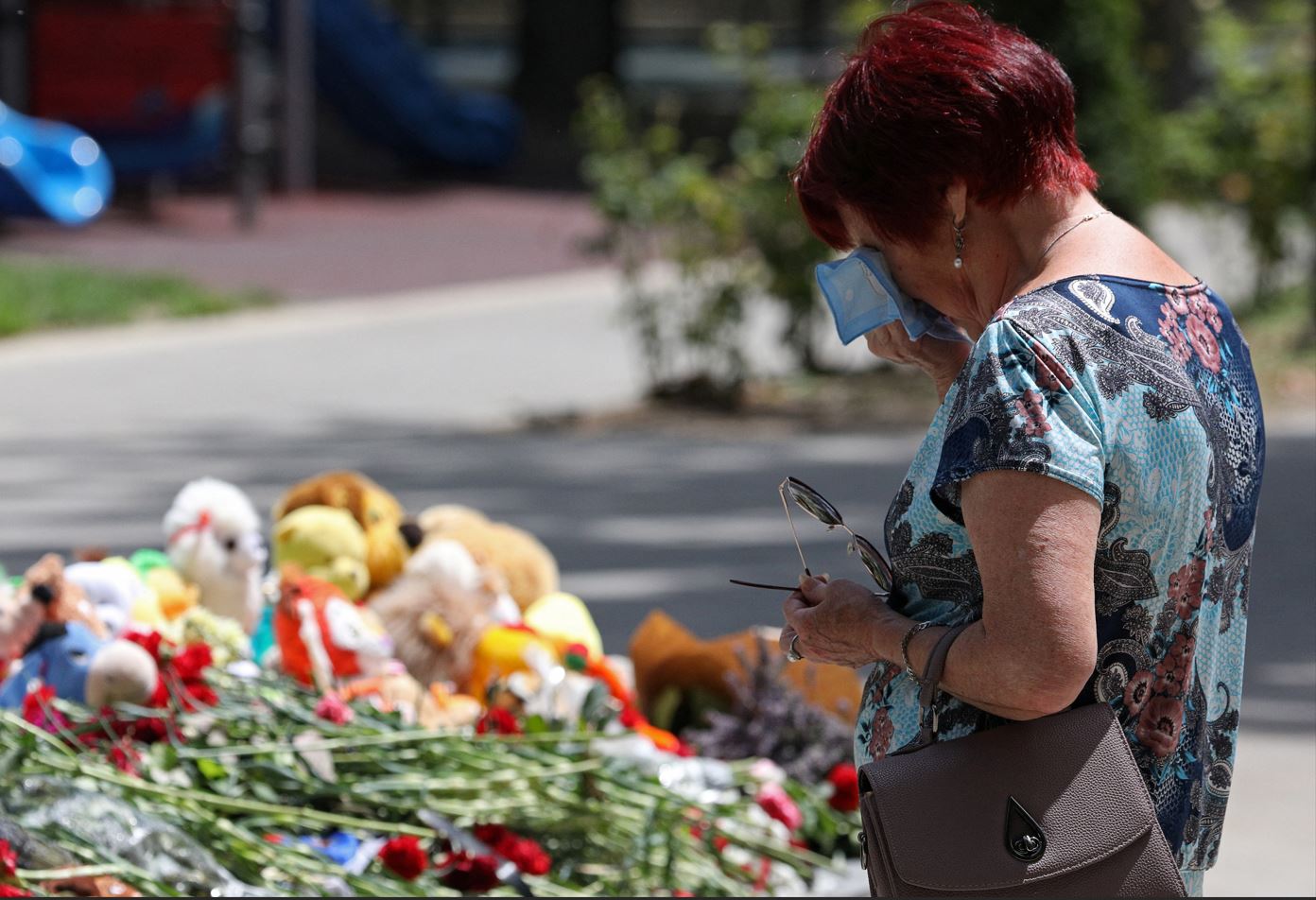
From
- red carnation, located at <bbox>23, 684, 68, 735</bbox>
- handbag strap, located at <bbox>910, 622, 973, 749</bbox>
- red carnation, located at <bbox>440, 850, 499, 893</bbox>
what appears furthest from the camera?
red carnation, located at <bbox>23, 684, 68, 735</bbox>

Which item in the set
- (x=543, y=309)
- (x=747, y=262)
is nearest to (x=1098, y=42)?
(x=747, y=262)

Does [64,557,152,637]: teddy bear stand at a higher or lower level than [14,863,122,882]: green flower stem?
higher

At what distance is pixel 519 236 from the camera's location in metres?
18.5

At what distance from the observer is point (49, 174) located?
54.3ft

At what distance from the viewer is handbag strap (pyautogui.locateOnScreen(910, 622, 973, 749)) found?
179 centimetres

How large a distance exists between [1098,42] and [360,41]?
598 inches

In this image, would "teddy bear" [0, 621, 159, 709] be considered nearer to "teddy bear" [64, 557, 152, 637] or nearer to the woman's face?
"teddy bear" [64, 557, 152, 637]

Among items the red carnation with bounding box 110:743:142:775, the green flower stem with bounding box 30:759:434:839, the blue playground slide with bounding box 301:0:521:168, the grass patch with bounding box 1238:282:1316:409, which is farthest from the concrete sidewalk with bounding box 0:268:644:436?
the blue playground slide with bounding box 301:0:521:168

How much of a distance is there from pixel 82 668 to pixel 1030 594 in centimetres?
231

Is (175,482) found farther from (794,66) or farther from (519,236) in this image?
(794,66)

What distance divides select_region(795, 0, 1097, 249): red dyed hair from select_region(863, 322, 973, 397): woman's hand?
0.22 metres

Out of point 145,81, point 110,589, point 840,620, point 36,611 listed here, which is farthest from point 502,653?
point 145,81

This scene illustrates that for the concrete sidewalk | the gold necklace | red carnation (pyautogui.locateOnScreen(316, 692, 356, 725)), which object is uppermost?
the gold necklace

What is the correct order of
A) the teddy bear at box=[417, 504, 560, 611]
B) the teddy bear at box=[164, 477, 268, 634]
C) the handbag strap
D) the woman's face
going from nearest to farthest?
1. the handbag strap
2. the woman's face
3. the teddy bear at box=[164, 477, 268, 634]
4. the teddy bear at box=[417, 504, 560, 611]
